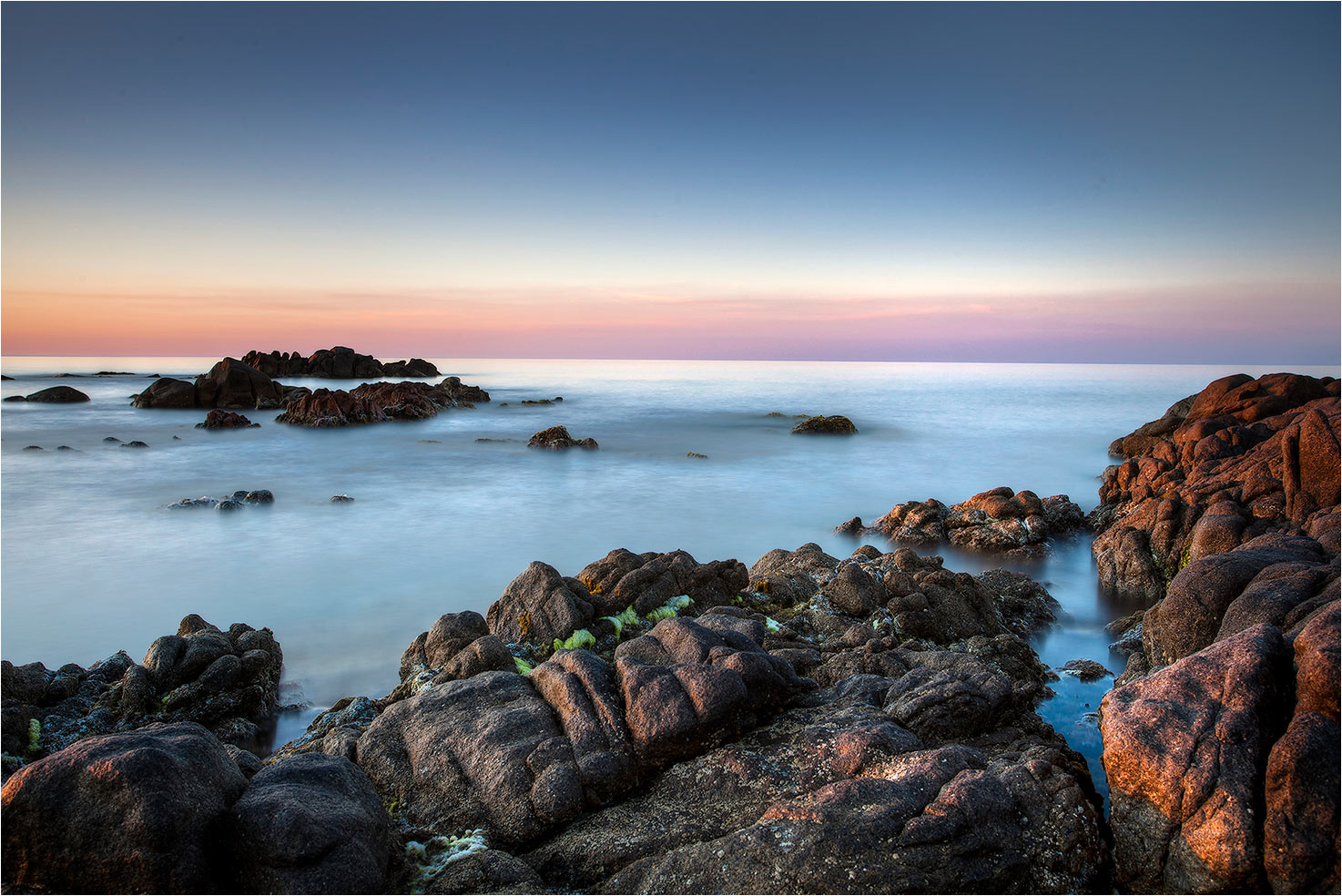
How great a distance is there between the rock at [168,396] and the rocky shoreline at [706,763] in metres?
51.2

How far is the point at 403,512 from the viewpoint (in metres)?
23.2

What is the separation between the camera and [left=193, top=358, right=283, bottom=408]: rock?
2085 inches

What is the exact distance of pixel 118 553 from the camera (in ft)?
58.4

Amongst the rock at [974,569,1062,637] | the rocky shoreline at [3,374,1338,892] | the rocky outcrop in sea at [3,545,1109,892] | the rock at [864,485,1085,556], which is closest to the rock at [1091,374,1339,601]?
the rock at [864,485,1085,556]

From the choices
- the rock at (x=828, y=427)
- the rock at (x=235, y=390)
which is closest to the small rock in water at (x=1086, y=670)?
the rock at (x=828, y=427)

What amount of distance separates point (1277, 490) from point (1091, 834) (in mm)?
11983

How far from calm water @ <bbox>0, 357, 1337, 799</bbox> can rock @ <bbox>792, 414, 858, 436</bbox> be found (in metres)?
1.58

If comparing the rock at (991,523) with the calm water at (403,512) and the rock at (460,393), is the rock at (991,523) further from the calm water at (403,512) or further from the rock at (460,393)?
the rock at (460,393)

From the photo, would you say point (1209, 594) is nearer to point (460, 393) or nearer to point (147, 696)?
point (147, 696)

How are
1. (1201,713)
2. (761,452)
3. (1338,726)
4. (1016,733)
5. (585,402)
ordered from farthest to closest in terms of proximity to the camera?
(585,402) → (761,452) → (1016,733) → (1201,713) → (1338,726)

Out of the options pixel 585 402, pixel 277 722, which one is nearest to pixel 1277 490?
pixel 277 722

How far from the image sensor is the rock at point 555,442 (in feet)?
120

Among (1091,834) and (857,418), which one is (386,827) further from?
(857,418)

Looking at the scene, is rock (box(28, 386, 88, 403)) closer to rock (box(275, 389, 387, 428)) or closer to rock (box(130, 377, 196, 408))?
rock (box(130, 377, 196, 408))
